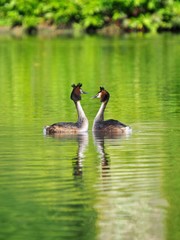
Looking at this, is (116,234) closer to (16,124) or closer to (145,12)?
(16,124)

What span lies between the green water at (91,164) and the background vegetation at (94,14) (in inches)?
874

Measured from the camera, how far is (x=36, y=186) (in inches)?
482

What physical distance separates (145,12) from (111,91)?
28.4m

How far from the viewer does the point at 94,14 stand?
5069 centimetres

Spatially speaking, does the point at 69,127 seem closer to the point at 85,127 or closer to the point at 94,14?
the point at 85,127

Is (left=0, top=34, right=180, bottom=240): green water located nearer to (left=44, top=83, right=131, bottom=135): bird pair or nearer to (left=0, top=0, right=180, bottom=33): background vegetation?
(left=44, top=83, right=131, bottom=135): bird pair

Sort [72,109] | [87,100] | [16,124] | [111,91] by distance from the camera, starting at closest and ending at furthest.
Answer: [16,124] → [72,109] → [87,100] → [111,91]

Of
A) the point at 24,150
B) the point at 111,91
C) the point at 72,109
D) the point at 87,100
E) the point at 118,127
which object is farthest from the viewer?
the point at 111,91

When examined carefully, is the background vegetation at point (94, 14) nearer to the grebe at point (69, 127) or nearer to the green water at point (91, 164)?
the green water at point (91, 164)

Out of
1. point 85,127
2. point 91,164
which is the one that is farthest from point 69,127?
point 91,164

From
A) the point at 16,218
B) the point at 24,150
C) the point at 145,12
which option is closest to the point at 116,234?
the point at 16,218

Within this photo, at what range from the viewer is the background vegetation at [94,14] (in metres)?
49.8

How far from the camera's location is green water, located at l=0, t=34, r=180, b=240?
10.5 metres

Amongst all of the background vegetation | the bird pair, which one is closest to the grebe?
the bird pair
